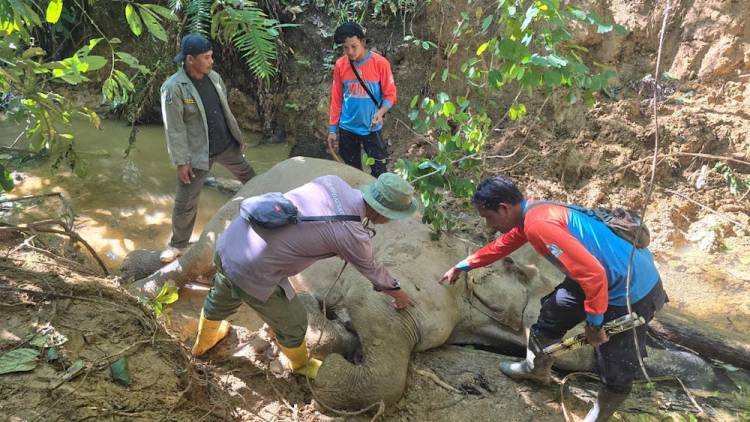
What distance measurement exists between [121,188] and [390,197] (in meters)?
4.87

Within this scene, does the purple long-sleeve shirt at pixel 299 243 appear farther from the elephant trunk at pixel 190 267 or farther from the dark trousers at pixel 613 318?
the elephant trunk at pixel 190 267

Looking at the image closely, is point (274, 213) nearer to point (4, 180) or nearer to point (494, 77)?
point (4, 180)

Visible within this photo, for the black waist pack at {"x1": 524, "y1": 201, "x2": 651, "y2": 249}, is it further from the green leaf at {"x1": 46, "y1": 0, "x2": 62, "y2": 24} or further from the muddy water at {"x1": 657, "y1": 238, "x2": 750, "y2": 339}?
the green leaf at {"x1": 46, "y1": 0, "x2": 62, "y2": 24}

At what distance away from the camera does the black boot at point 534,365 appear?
11.7ft

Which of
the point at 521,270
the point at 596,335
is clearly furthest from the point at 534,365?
the point at 521,270

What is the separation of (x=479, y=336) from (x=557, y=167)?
116 inches

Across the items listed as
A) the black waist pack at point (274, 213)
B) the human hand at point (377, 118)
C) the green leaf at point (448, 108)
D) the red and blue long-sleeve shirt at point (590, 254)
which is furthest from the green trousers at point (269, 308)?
the human hand at point (377, 118)

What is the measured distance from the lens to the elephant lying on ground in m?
3.43

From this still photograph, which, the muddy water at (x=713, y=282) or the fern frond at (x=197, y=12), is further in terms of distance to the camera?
the fern frond at (x=197, y=12)

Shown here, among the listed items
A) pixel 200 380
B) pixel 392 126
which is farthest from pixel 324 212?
pixel 392 126

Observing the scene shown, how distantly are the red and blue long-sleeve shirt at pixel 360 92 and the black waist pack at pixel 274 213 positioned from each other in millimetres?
→ 2690

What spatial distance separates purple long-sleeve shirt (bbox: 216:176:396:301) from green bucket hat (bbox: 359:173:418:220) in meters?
0.10

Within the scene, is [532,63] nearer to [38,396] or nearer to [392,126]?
[38,396]

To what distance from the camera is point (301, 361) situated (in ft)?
11.4
